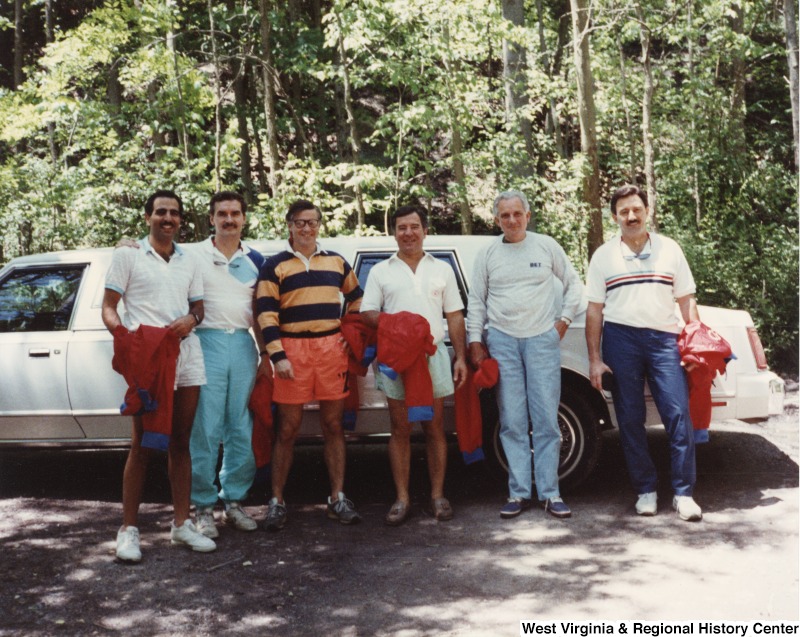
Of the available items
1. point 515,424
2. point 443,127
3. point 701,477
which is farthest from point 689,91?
point 515,424

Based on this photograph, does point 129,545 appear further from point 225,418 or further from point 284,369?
point 284,369

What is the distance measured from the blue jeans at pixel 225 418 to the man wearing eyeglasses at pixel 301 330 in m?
0.16

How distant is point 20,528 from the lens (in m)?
5.19

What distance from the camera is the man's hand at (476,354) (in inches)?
201

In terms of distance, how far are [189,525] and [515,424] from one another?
6.86 ft

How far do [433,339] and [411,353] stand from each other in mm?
229

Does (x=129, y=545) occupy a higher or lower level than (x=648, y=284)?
lower

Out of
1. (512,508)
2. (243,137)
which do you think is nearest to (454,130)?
(243,137)

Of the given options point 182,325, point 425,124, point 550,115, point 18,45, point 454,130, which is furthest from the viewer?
point 18,45

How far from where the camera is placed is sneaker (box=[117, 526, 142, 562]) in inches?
174

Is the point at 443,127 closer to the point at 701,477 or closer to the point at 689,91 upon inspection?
the point at 689,91

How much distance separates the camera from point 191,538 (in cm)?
462

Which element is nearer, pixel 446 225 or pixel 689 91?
pixel 689 91

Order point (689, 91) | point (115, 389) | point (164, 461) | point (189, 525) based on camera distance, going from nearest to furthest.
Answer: point (189, 525) → point (115, 389) → point (164, 461) → point (689, 91)
